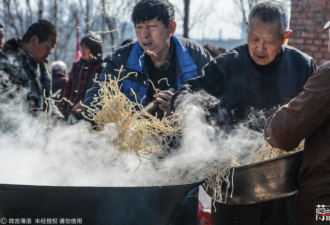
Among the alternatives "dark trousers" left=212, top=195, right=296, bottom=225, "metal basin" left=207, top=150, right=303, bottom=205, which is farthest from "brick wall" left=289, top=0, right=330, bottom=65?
"metal basin" left=207, top=150, right=303, bottom=205

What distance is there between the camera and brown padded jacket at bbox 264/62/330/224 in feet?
5.76

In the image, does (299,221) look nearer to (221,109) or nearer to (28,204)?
(221,109)

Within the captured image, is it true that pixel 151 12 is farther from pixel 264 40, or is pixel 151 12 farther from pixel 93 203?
pixel 93 203

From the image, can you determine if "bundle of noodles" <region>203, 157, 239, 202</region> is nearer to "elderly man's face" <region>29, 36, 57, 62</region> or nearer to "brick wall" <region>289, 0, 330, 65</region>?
"elderly man's face" <region>29, 36, 57, 62</region>

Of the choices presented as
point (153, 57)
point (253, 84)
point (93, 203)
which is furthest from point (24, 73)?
point (93, 203)

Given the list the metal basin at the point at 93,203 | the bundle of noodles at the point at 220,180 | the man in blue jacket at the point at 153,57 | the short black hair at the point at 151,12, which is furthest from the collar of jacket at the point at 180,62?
the metal basin at the point at 93,203

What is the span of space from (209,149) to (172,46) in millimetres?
1270

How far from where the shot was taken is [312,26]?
7055 mm

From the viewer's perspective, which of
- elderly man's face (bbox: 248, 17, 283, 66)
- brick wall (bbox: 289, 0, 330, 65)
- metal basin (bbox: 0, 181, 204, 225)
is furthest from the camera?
brick wall (bbox: 289, 0, 330, 65)

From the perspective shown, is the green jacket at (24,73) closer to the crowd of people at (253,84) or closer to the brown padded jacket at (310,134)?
the crowd of people at (253,84)

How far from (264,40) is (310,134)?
0.87 meters

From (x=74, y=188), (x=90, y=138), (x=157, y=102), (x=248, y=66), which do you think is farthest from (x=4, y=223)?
(x=248, y=66)

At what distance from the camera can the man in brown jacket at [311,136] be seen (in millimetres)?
1758

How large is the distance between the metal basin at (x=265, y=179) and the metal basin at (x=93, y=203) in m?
0.28
